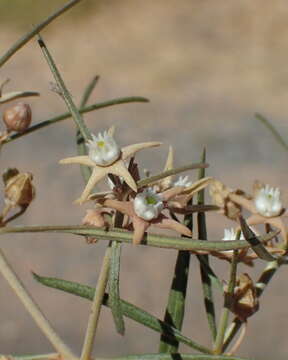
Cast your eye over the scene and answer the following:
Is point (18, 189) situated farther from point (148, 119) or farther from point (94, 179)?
point (148, 119)

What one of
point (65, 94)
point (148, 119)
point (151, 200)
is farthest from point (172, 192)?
point (148, 119)

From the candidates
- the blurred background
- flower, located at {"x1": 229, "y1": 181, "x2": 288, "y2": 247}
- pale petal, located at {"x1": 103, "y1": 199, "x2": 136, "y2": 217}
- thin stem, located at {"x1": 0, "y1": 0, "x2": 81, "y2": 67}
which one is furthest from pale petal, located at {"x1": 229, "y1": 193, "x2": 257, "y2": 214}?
the blurred background

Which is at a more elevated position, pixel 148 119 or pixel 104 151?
pixel 148 119

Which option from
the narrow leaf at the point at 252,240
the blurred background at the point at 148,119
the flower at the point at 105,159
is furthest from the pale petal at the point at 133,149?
the blurred background at the point at 148,119

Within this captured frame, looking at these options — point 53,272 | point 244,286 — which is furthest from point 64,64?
point 244,286

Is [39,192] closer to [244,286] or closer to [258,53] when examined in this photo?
[258,53]

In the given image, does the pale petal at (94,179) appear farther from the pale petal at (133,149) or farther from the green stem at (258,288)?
the green stem at (258,288)
